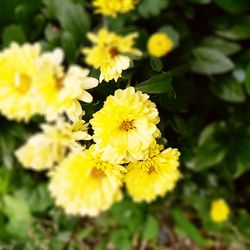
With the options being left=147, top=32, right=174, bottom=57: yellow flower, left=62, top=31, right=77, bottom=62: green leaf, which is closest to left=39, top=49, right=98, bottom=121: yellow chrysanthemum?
left=147, top=32, right=174, bottom=57: yellow flower

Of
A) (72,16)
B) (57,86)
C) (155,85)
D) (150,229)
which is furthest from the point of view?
(150,229)

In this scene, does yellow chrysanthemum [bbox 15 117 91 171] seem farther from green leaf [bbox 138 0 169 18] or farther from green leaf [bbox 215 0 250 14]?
green leaf [bbox 215 0 250 14]

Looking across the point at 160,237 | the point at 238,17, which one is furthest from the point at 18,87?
the point at 160,237

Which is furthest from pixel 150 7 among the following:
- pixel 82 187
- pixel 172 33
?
pixel 82 187

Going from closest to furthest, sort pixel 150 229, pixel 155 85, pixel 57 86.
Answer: pixel 57 86, pixel 155 85, pixel 150 229

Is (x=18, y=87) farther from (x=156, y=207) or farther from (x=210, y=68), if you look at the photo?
(x=156, y=207)

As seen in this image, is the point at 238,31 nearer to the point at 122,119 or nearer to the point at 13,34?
the point at 13,34

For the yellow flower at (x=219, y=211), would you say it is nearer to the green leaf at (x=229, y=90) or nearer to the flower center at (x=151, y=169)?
the green leaf at (x=229, y=90)
